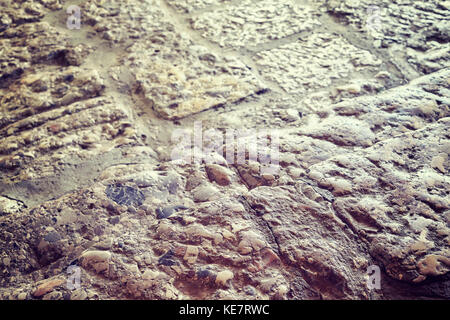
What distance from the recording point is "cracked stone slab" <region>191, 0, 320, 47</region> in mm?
1357

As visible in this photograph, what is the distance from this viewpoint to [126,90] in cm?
119

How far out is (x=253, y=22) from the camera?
1.41 meters

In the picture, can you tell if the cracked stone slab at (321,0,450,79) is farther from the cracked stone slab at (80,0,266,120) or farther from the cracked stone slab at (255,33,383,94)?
the cracked stone slab at (80,0,266,120)

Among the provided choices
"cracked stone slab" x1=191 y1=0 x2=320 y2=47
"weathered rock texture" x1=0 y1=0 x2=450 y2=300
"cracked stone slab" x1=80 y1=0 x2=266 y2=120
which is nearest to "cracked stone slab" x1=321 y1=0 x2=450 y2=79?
"weathered rock texture" x1=0 y1=0 x2=450 y2=300

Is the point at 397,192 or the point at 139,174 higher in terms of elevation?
the point at 397,192

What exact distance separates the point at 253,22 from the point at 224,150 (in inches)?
26.4

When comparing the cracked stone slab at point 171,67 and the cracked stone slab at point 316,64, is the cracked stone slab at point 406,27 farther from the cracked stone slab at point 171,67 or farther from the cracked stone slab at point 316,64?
the cracked stone slab at point 171,67

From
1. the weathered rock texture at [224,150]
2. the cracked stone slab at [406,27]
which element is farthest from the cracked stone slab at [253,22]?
the cracked stone slab at [406,27]

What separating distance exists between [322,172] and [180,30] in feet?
2.71

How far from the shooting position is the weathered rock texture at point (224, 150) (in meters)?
0.75

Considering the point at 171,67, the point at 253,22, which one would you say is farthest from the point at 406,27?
the point at 171,67

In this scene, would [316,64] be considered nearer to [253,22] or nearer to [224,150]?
[253,22]
